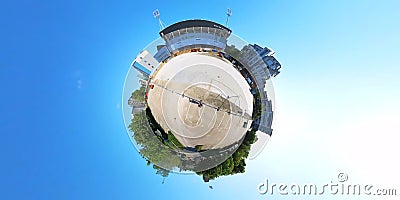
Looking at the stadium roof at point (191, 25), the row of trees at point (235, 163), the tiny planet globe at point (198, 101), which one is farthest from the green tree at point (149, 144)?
the stadium roof at point (191, 25)

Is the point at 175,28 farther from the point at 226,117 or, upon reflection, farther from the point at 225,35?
the point at 226,117

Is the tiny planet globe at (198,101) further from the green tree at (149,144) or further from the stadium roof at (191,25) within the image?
the stadium roof at (191,25)

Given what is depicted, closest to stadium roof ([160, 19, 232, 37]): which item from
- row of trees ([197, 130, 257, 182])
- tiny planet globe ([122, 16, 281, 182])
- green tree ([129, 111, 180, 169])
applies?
tiny planet globe ([122, 16, 281, 182])

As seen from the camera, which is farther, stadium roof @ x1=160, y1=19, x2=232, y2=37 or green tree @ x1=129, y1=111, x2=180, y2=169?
stadium roof @ x1=160, y1=19, x2=232, y2=37

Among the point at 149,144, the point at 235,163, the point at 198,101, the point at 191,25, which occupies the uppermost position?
the point at 191,25

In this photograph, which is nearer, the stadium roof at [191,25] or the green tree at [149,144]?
the green tree at [149,144]

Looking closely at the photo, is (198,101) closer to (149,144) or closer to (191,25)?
(149,144)

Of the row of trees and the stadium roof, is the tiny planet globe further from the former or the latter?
the stadium roof

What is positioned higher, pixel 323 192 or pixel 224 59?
pixel 224 59

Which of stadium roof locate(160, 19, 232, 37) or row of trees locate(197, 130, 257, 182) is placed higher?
stadium roof locate(160, 19, 232, 37)

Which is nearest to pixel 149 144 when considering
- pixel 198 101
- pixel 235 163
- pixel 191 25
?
pixel 198 101

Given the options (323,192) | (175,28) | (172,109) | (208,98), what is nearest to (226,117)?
(208,98)
